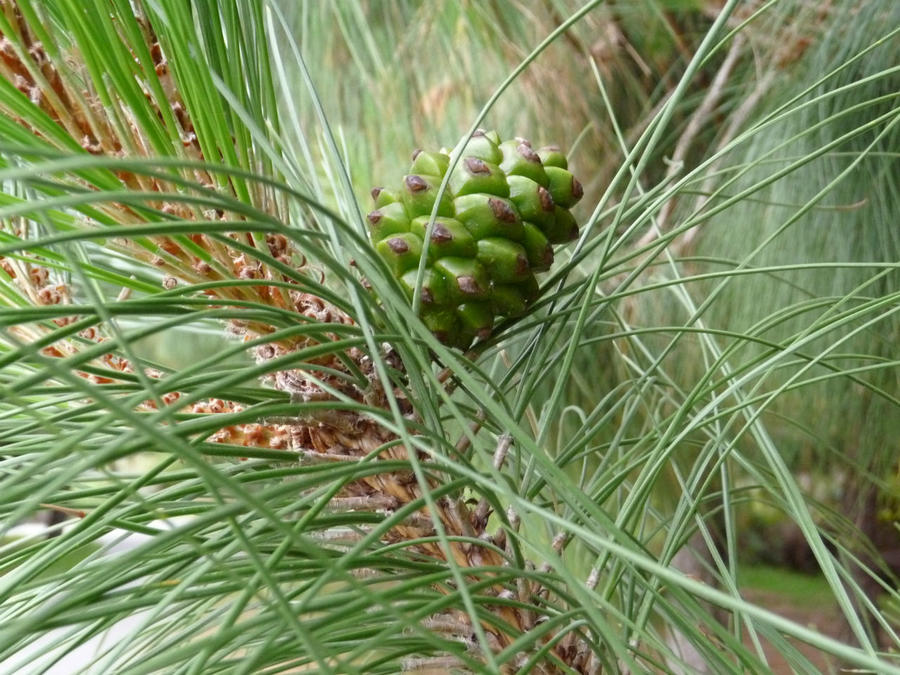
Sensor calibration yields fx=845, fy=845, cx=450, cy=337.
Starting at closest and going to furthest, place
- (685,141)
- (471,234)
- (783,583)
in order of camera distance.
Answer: (471,234) < (685,141) < (783,583)

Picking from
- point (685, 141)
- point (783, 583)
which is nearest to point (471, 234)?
point (685, 141)

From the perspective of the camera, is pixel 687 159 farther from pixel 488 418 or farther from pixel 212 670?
pixel 212 670

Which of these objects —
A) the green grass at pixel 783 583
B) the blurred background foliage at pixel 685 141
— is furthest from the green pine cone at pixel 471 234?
the green grass at pixel 783 583

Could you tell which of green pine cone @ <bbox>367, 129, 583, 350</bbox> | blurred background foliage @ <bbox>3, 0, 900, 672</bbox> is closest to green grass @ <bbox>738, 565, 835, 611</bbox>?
blurred background foliage @ <bbox>3, 0, 900, 672</bbox>

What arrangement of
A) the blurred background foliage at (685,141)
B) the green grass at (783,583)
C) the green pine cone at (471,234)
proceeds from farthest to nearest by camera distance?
the green grass at (783,583), the blurred background foliage at (685,141), the green pine cone at (471,234)

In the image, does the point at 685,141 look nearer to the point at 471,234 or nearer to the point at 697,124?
the point at 697,124

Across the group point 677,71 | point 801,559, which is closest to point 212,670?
point 677,71

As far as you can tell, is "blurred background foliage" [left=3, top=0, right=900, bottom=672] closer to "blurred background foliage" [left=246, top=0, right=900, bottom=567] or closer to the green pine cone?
"blurred background foliage" [left=246, top=0, right=900, bottom=567]

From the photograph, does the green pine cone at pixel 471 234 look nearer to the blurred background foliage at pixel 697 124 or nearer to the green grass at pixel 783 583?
the blurred background foliage at pixel 697 124
